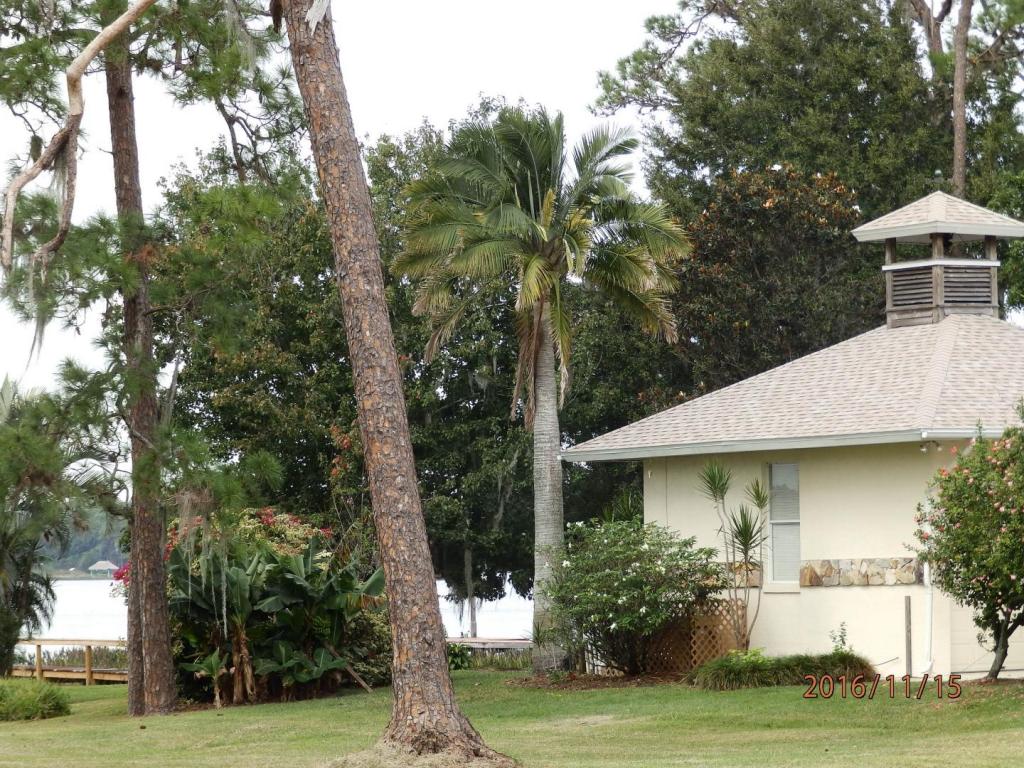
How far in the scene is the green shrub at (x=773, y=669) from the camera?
17250 millimetres

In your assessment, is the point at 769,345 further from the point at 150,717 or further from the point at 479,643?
the point at 150,717

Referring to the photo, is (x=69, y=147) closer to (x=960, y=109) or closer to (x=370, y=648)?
(x=370, y=648)

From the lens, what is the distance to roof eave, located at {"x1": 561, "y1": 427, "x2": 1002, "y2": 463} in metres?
17.0

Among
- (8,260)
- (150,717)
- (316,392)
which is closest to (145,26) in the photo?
(8,260)

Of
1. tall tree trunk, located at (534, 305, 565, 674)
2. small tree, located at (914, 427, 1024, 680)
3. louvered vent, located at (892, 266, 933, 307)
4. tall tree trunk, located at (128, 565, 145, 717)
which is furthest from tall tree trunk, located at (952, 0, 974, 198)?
tall tree trunk, located at (128, 565, 145, 717)

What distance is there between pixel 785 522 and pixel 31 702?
1060cm

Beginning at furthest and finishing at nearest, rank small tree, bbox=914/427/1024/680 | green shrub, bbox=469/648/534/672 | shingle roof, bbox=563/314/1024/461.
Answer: green shrub, bbox=469/648/534/672 → shingle roof, bbox=563/314/1024/461 → small tree, bbox=914/427/1024/680

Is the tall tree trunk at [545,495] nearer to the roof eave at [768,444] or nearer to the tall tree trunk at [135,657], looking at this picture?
the roof eave at [768,444]

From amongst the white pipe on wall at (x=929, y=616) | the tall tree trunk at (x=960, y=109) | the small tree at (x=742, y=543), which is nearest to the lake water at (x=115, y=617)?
the small tree at (x=742, y=543)

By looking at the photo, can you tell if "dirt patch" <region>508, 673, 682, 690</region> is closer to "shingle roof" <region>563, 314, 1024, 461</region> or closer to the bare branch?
"shingle roof" <region>563, 314, 1024, 461</region>

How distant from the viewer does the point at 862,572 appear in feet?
59.9

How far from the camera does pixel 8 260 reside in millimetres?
12008

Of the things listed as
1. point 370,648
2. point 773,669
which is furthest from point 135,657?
point 773,669

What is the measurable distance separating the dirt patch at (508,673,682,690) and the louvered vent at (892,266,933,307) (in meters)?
7.15
